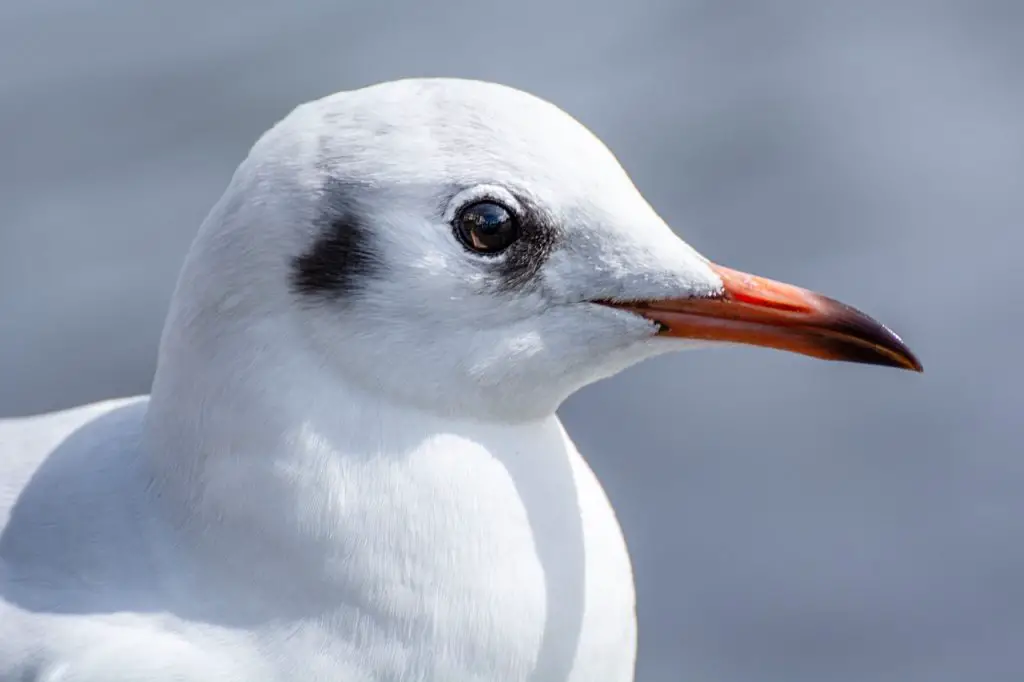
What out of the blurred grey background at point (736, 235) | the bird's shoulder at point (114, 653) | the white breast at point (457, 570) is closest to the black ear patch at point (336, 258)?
the white breast at point (457, 570)

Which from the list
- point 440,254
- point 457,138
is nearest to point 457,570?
point 440,254

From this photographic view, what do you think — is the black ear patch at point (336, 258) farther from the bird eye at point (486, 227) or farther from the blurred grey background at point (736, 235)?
the blurred grey background at point (736, 235)

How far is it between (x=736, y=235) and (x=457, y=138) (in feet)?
6.60

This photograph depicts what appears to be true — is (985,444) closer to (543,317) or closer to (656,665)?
(656,665)

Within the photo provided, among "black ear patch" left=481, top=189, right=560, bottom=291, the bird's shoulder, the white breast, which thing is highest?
"black ear patch" left=481, top=189, right=560, bottom=291

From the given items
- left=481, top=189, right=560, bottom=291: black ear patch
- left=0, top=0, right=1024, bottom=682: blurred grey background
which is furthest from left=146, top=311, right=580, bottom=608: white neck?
left=0, top=0, right=1024, bottom=682: blurred grey background

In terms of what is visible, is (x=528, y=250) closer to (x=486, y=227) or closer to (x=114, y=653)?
(x=486, y=227)

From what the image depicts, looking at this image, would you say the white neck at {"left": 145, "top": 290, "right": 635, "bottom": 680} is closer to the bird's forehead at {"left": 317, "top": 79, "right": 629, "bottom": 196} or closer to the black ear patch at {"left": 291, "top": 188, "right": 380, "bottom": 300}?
the black ear patch at {"left": 291, "top": 188, "right": 380, "bottom": 300}

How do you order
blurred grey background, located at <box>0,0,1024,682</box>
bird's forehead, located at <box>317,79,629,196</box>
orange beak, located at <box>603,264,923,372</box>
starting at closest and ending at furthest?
bird's forehead, located at <box>317,79,629,196</box>
orange beak, located at <box>603,264,923,372</box>
blurred grey background, located at <box>0,0,1024,682</box>

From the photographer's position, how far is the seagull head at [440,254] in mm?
2184

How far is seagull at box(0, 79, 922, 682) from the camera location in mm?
2193

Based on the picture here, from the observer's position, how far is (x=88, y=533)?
233 centimetres

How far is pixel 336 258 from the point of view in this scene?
2193 mm

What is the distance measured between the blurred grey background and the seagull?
1282 millimetres
